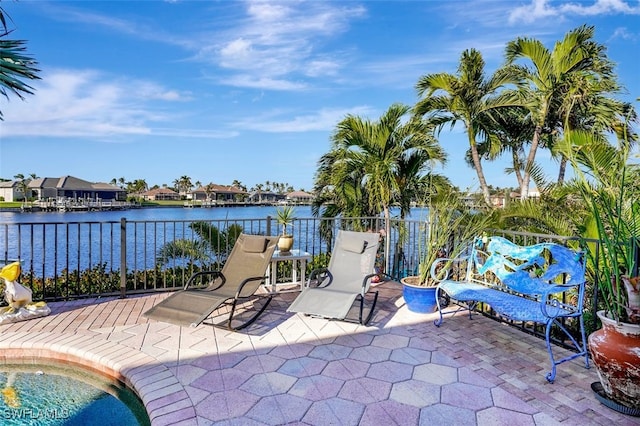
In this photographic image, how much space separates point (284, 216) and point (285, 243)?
0.47 metres

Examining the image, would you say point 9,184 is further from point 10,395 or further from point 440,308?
point 440,308

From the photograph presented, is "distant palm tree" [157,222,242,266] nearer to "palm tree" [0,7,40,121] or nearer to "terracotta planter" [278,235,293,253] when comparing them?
"terracotta planter" [278,235,293,253]

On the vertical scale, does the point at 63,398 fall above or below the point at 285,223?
below

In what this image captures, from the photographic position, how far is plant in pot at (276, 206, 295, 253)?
5.40 m

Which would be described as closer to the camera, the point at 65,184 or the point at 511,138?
the point at 511,138

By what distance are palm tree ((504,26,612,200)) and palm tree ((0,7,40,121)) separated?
881 cm

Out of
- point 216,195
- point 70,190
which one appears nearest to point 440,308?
point 70,190

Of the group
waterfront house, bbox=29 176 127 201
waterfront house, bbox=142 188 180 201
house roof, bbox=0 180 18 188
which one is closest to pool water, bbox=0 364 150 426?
waterfront house, bbox=29 176 127 201

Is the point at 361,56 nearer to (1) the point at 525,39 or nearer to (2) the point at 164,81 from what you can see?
(1) the point at 525,39

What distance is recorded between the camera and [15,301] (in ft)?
13.5

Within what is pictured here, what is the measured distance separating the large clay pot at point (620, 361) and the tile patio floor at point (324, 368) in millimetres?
131

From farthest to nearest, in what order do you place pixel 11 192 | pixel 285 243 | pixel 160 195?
pixel 160 195
pixel 11 192
pixel 285 243

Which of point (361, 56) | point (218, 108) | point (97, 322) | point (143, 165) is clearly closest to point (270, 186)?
point (143, 165)

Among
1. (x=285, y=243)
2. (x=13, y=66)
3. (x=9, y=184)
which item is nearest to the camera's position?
(x=13, y=66)
